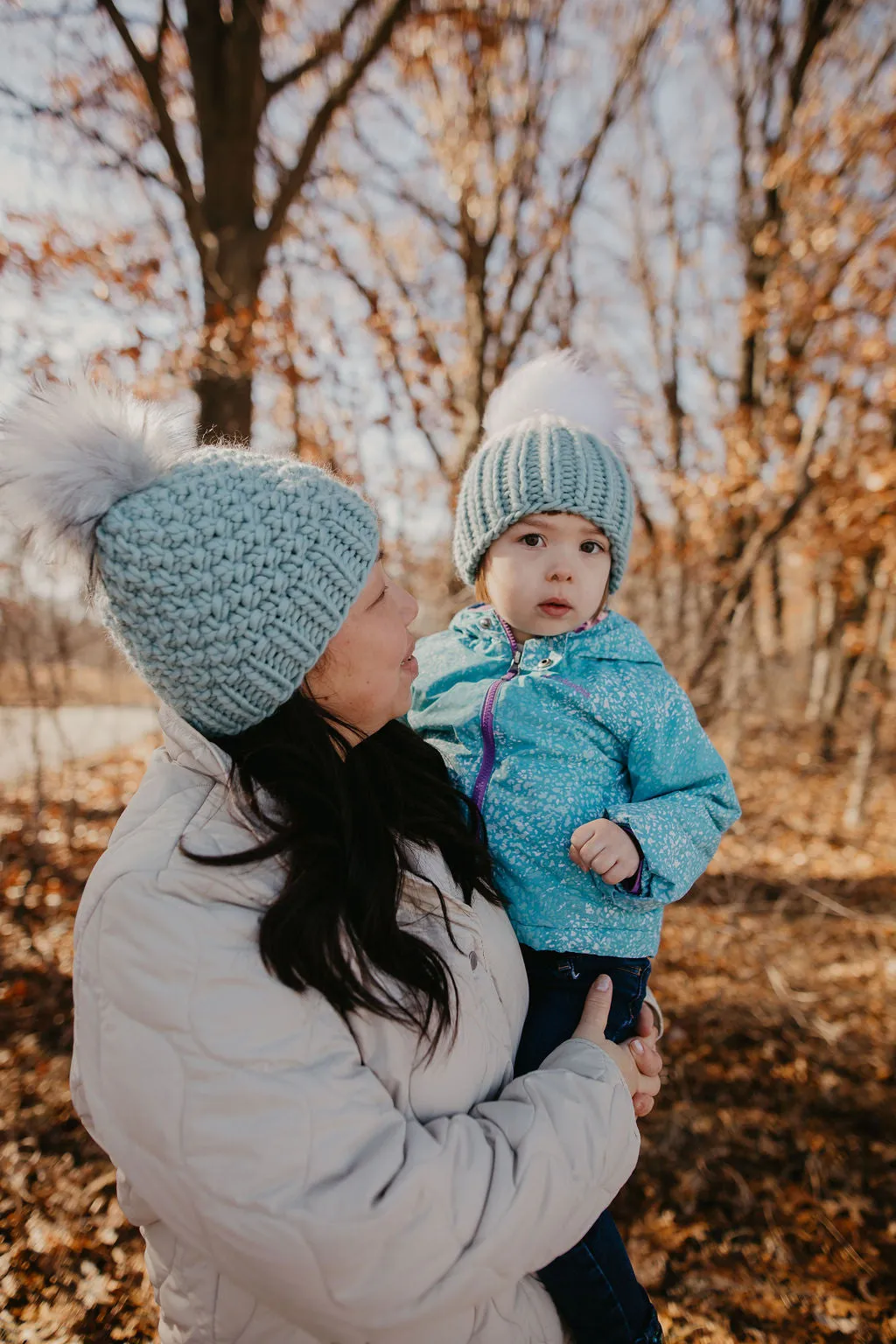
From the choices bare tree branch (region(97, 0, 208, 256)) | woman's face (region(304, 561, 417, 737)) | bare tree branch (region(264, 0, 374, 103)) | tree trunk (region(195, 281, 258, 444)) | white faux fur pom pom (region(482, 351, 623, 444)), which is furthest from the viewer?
tree trunk (region(195, 281, 258, 444))

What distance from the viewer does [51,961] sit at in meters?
4.53

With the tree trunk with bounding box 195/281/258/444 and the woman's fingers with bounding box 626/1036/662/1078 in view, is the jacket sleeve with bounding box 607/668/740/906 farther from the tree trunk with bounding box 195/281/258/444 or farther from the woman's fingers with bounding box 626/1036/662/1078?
the tree trunk with bounding box 195/281/258/444

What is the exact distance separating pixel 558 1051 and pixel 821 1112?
3114 millimetres

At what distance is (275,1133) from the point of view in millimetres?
1088

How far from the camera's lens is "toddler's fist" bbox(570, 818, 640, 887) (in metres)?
1.67

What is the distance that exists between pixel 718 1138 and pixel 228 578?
12.0 ft

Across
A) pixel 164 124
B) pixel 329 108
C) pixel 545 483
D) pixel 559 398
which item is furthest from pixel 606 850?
pixel 164 124

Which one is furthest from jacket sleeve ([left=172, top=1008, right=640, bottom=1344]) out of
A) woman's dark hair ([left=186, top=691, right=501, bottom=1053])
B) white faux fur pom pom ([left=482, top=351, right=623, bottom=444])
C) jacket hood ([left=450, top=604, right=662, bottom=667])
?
white faux fur pom pom ([left=482, top=351, right=623, bottom=444])

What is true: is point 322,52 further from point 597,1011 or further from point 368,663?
point 597,1011

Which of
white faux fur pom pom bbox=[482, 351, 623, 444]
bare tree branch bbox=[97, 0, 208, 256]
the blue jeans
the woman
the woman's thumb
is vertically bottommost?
the blue jeans

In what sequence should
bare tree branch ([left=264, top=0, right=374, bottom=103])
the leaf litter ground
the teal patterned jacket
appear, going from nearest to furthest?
the teal patterned jacket, the leaf litter ground, bare tree branch ([left=264, top=0, right=374, bottom=103])

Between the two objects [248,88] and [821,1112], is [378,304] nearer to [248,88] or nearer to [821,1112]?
Result: [248,88]

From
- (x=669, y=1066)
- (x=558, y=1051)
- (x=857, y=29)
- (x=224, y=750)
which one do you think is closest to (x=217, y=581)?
(x=224, y=750)

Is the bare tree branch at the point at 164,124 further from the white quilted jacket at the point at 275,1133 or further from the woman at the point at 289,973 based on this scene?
the white quilted jacket at the point at 275,1133
